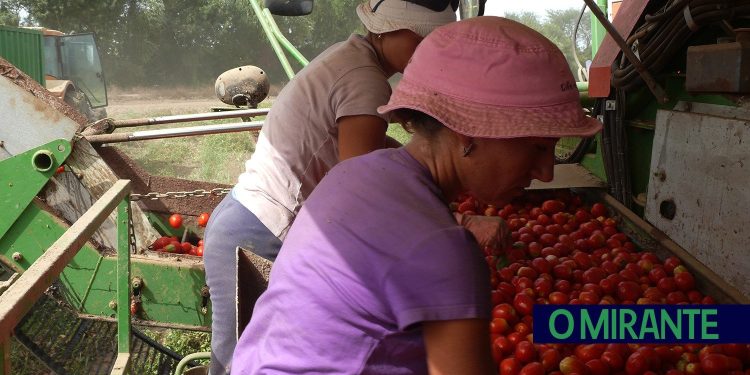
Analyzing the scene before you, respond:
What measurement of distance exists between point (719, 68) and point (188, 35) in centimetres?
3316

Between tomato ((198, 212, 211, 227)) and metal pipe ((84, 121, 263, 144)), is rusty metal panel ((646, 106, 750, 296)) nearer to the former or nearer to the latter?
metal pipe ((84, 121, 263, 144))

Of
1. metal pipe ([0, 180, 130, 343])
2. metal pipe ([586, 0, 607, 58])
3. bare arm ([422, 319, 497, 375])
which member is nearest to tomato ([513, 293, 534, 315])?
metal pipe ([0, 180, 130, 343])

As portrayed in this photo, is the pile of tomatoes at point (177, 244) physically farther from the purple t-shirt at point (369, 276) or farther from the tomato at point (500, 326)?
the purple t-shirt at point (369, 276)

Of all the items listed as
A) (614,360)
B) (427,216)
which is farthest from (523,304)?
(427,216)

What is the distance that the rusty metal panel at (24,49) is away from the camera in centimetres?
1250

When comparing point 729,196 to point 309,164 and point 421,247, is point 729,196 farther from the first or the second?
point 421,247

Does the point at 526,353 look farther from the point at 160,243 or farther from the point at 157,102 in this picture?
the point at 157,102

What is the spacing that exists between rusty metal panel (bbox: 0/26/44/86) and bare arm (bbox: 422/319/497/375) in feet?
42.3

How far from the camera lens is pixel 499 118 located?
3.67ft

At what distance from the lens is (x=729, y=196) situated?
2.90 m

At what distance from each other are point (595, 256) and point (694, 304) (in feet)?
2.43

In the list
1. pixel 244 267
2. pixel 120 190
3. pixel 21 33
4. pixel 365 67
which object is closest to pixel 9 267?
pixel 120 190

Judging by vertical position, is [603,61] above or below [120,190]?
above

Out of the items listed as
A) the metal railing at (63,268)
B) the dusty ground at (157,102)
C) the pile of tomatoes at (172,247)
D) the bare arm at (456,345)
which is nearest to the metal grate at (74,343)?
the pile of tomatoes at (172,247)
